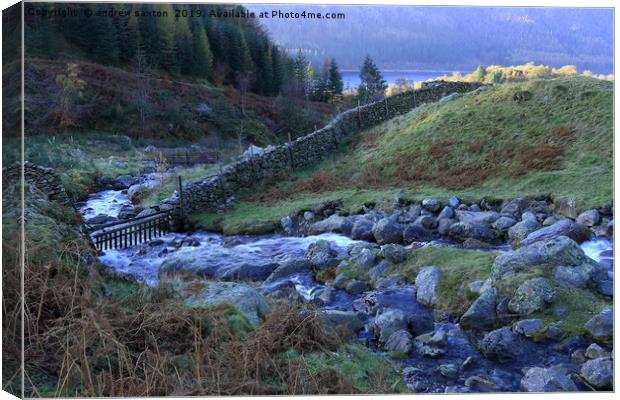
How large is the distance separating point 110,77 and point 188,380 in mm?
8344

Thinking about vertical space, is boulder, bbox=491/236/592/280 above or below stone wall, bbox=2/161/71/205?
below

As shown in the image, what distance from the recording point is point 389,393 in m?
4.83

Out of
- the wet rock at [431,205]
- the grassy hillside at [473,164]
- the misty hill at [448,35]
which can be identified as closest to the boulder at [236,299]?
the grassy hillside at [473,164]

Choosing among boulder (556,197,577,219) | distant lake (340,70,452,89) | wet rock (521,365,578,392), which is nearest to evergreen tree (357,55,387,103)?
distant lake (340,70,452,89)

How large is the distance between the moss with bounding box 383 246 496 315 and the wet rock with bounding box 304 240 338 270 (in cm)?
69

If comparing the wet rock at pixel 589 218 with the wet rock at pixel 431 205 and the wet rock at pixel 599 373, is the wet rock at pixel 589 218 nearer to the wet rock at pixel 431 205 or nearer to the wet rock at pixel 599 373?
the wet rock at pixel 431 205

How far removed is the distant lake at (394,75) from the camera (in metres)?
7.30

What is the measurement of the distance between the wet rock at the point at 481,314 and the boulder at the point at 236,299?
200cm

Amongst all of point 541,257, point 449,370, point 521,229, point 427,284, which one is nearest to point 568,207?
point 521,229

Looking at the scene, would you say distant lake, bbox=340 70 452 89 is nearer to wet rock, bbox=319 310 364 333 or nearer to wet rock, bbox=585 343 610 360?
wet rock, bbox=319 310 364 333

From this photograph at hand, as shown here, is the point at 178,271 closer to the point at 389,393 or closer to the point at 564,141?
the point at 389,393

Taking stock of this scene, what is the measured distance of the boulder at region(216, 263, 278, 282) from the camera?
7.20m

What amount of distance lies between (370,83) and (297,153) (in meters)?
1.68

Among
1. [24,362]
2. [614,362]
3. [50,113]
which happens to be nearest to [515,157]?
[614,362]
